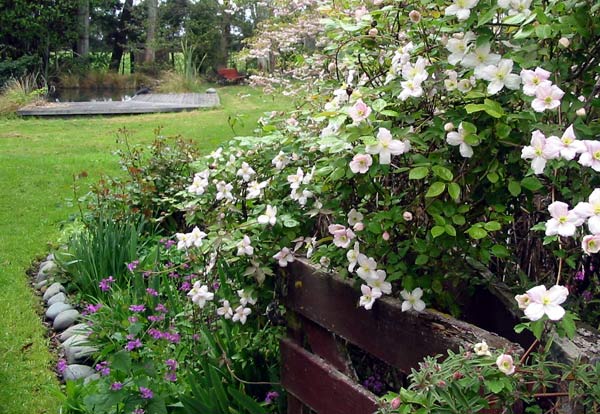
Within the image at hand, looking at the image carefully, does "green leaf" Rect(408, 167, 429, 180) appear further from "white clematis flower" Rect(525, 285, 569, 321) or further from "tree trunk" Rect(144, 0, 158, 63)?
"tree trunk" Rect(144, 0, 158, 63)

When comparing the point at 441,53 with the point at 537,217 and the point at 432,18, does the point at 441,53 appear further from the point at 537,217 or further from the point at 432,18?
the point at 537,217

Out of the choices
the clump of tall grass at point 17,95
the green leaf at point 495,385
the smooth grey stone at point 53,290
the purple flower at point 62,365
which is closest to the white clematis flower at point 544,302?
the green leaf at point 495,385

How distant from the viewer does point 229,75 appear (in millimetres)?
21062

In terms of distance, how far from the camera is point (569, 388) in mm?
1160

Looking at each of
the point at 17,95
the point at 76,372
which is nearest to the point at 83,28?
the point at 17,95

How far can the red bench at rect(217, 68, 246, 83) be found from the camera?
20.8 metres

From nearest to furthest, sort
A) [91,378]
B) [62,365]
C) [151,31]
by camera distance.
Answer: [62,365], [91,378], [151,31]

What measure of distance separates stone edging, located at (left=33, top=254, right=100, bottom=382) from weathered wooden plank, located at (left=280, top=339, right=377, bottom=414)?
1147 millimetres

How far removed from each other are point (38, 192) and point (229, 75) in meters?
15.2

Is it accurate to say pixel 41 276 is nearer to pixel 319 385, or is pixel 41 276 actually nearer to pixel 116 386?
pixel 116 386

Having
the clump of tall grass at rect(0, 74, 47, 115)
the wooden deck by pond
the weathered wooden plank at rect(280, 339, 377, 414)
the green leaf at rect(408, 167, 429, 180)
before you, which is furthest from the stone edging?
the clump of tall grass at rect(0, 74, 47, 115)

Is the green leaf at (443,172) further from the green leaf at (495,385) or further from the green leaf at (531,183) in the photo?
the green leaf at (495,385)

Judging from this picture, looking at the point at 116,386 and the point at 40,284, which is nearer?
the point at 116,386

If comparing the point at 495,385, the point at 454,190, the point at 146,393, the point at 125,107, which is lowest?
the point at 146,393
